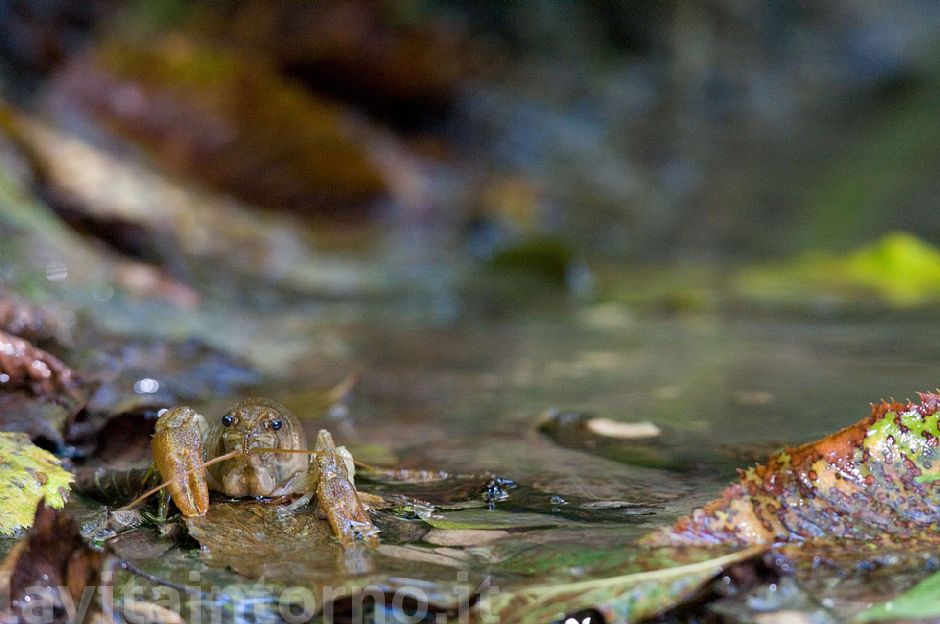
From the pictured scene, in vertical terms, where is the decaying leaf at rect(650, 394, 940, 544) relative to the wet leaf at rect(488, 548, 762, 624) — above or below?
above

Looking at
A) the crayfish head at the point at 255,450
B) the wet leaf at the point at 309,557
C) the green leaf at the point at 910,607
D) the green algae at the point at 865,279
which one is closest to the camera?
the green leaf at the point at 910,607

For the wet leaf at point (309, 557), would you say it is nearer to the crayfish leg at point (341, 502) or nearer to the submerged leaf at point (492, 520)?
the crayfish leg at point (341, 502)

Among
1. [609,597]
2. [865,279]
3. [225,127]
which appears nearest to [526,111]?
[225,127]

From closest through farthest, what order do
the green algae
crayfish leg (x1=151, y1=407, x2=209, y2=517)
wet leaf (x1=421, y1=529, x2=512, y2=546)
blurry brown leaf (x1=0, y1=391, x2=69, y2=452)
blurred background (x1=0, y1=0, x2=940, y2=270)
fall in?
1. wet leaf (x1=421, y1=529, x2=512, y2=546)
2. crayfish leg (x1=151, y1=407, x2=209, y2=517)
3. blurry brown leaf (x1=0, y1=391, x2=69, y2=452)
4. the green algae
5. blurred background (x1=0, y1=0, x2=940, y2=270)

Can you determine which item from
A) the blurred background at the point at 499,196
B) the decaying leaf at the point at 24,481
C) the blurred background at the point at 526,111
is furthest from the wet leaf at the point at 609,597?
the blurred background at the point at 526,111

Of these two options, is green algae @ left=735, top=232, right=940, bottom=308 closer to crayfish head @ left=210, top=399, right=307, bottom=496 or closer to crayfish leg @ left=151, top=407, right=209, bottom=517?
crayfish head @ left=210, top=399, right=307, bottom=496

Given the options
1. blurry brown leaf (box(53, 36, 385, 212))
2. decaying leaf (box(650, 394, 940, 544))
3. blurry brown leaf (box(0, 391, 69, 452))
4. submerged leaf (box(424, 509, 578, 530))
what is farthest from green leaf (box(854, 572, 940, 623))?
blurry brown leaf (box(53, 36, 385, 212))

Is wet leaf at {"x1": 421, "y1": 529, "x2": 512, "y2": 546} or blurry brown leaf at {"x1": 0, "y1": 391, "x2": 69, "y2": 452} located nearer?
wet leaf at {"x1": 421, "y1": 529, "x2": 512, "y2": 546}
